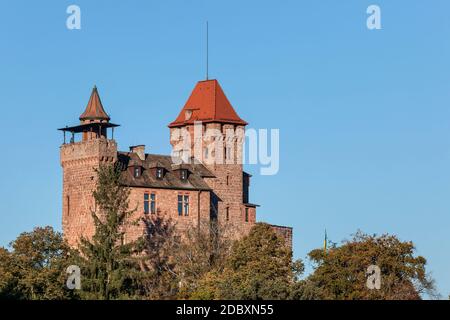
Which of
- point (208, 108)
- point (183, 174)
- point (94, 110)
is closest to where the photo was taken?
point (94, 110)

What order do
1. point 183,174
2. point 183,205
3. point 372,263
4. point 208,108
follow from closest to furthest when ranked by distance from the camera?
point 372,263, point 183,205, point 183,174, point 208,108

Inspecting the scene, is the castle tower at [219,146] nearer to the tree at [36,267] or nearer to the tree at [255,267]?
the tree at [255,267]

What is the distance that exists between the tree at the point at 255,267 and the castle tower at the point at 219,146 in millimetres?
6870

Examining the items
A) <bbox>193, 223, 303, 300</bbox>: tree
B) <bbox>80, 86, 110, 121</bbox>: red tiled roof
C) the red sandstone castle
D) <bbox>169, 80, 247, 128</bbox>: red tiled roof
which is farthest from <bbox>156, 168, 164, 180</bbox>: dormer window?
<bbox>169, 80, 247, 128</bbox>: red tiled roof

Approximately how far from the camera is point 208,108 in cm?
10825

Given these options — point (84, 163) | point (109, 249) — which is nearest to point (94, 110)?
point (84, 163)

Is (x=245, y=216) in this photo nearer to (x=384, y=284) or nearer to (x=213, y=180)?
(x=213, y=180)

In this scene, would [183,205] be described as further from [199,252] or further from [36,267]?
[36,267]

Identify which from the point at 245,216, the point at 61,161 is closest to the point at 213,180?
the point at 245,216

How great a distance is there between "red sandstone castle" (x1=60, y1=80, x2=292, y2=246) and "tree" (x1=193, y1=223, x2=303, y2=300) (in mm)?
5544

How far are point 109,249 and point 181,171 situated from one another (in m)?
11.2

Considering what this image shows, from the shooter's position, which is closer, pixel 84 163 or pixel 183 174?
pixel 84 163

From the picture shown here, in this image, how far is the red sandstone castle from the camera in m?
98.2

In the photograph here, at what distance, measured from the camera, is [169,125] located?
10931 centimetres
